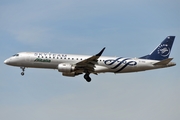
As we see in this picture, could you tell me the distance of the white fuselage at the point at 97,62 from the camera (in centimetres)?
5528

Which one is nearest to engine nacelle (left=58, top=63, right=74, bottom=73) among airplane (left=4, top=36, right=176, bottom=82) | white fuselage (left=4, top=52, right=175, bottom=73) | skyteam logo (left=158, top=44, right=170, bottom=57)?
airplane (left=4, top=36, right=176, bottom=82)

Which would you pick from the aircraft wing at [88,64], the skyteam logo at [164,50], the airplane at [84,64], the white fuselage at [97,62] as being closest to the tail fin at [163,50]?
the skyteam logo at [164,50]

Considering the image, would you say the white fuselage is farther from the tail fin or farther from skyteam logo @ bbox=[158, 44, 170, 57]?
skyteam logo @ bbox=[158, 44, 170, 57]

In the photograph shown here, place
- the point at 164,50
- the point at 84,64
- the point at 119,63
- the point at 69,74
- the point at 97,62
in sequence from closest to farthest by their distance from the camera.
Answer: the point at 84,64 < the point at 97,62 < the point at 119,63 < the point at 69,74 < the point at 164,50

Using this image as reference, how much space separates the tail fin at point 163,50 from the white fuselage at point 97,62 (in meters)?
1.47

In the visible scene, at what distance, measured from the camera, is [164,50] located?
192ft

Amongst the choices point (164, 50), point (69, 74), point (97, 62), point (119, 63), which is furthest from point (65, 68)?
point (164, 50)

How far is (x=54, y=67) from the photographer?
55.4m

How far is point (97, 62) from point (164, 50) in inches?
430

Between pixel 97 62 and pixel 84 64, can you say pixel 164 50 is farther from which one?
pixel 84 64

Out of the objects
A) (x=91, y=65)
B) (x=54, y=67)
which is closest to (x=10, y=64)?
(x=54, y=67)

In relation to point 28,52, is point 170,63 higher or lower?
lower

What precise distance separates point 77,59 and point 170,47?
1463cm

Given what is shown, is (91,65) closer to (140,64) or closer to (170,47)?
(140,64)
